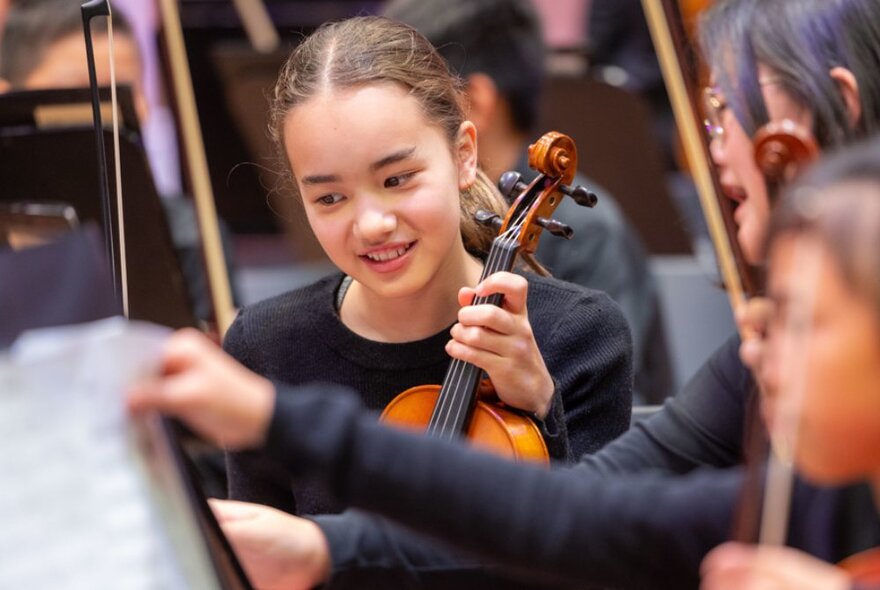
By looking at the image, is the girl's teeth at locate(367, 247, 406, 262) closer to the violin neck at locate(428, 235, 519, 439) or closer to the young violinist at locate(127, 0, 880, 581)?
the violin neck at locate(428, 235, 519, 439)

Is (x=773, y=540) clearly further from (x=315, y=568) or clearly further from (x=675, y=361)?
(x=675, y=361)

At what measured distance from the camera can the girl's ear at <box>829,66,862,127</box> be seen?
962 millimetres

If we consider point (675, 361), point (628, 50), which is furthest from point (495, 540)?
point (628, 50)

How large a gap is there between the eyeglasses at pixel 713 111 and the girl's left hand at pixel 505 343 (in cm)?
20

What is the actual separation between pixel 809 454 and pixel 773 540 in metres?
0.08

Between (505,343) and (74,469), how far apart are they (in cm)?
59

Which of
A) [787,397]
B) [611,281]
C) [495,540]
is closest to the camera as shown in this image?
[787,397]

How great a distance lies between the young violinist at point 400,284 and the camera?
113 cm

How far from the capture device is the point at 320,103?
117cm

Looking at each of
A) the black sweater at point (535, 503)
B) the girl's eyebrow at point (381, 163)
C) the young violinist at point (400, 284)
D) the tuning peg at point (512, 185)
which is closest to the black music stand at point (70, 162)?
the young violinist at point (400, 284)

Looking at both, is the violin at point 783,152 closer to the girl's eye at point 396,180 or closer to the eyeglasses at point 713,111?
the eyeglasses at point 713,111

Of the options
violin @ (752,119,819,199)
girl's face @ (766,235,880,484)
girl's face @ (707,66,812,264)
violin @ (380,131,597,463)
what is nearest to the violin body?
violin @ (380,131,597,463)

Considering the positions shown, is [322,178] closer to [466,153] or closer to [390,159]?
[390,159]

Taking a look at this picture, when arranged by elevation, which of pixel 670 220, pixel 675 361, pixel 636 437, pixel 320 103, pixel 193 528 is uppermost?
pixel 320 103
